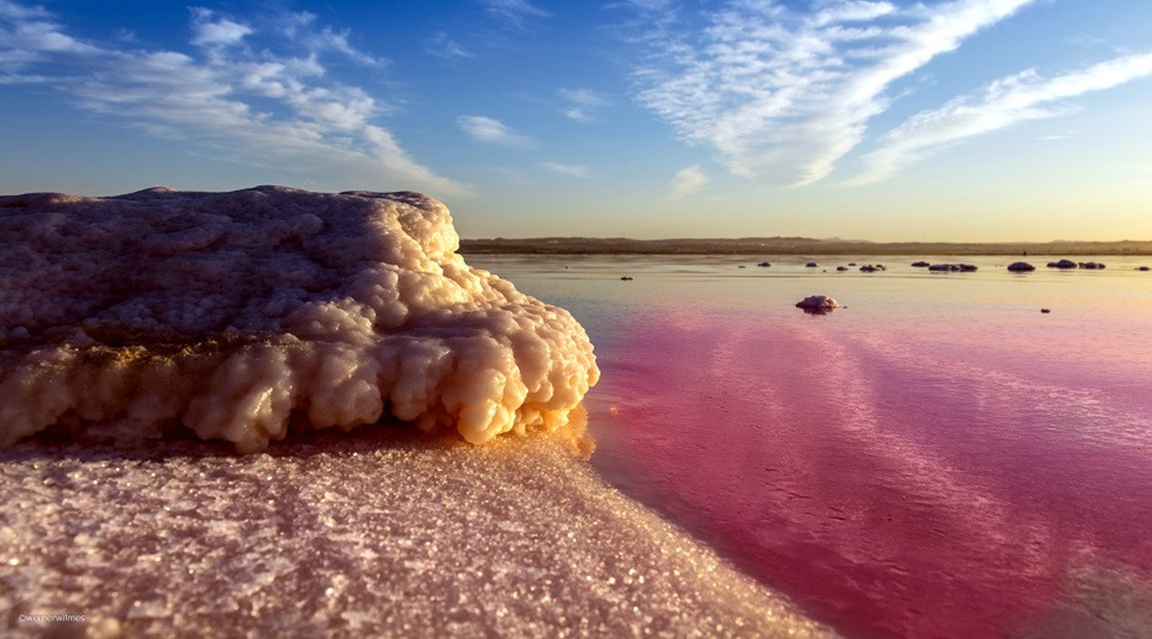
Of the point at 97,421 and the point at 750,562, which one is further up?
the point at 97,421

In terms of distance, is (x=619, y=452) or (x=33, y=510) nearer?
(x=33, y=510)

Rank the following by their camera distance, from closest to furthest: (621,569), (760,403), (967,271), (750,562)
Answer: (621,569) → (750,562) → (760,403) → (967,271)

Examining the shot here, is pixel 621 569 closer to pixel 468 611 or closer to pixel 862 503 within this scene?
pixel 468 611

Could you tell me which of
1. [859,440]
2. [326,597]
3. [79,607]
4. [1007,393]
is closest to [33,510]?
[79,607]

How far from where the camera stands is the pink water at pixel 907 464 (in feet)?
7.70

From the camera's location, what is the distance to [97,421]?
3094mm

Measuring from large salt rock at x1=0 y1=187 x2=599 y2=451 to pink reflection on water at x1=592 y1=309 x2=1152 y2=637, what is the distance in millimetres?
746

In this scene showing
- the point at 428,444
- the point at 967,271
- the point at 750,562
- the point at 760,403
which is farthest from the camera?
the point at 967,271

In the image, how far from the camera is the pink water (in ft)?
7.70

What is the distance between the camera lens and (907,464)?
3551 mm

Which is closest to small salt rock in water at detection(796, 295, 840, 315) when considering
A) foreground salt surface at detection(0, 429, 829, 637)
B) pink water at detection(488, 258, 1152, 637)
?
pink water at detection(488, 258, 1152, 637)

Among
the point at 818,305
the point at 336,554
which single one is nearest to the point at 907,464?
the point at 336,554

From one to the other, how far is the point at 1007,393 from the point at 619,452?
290 centimetres

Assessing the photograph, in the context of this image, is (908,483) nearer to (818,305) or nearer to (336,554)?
(336,554)
